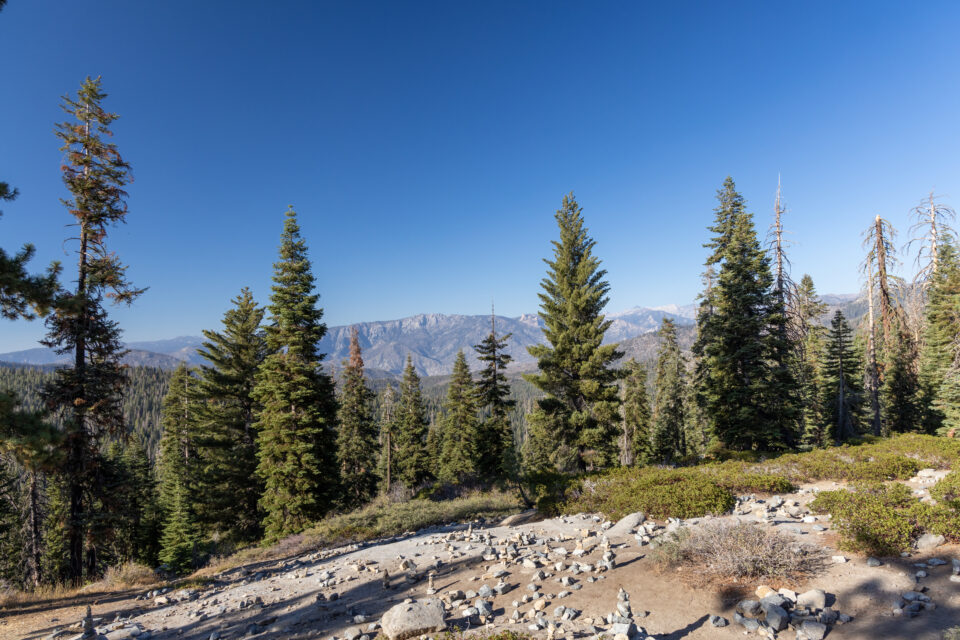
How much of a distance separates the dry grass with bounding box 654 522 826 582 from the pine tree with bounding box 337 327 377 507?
36194 millimetres

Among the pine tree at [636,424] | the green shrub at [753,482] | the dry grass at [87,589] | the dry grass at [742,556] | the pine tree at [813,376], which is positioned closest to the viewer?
the dry grass at [742,556]

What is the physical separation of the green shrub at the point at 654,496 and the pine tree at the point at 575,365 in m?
5.54

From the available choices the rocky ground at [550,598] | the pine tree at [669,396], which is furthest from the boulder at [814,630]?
the pine tree at [669,396]

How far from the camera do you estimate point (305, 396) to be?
21.1m

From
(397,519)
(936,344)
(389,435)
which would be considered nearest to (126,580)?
(397,519)

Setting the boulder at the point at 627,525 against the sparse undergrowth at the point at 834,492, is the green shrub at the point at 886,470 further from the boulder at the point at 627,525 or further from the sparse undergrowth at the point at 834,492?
the boulder at the point at 627,525

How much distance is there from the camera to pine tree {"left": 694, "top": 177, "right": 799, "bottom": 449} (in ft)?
71.2

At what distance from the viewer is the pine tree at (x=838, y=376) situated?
108 ft

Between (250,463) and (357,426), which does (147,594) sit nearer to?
(250,463)

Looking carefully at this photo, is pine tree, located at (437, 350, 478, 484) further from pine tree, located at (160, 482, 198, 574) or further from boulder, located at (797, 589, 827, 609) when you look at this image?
boulder, located at (797, 589, 827, 609)

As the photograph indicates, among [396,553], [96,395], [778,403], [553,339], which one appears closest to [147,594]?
[396,553]

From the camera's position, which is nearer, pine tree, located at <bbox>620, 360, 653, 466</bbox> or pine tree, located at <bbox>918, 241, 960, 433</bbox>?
pine tree, located at <bbox>918, 241, 960, 433</bbox>

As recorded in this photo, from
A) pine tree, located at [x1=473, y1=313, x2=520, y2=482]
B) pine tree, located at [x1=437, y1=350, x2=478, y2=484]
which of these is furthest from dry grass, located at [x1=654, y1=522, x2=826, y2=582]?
pine tree, located at [x1=437, y1=350, x2=478, y2=484]

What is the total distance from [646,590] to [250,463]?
25688mm
